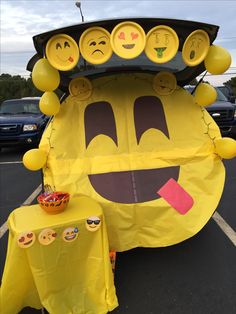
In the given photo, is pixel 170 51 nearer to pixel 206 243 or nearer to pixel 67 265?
pixel 67 265

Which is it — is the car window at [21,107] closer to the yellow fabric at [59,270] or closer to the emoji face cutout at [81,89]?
the emoji face cutout at [81,89]

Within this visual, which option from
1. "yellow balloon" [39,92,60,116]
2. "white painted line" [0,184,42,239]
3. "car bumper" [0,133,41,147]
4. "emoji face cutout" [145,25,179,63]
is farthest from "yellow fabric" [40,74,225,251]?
"car bumper" [0,133,41,147]

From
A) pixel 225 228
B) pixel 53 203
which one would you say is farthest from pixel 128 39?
pixel 225 228

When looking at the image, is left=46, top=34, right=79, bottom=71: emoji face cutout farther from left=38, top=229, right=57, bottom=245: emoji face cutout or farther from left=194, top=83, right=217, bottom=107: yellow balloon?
left=194, top=83, right=217, bottom=107: yellow balloon

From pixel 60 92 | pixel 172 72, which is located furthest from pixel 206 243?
pixel 60 92

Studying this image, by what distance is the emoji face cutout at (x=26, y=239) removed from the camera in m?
2.44

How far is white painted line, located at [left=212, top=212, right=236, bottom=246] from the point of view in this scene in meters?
3.99

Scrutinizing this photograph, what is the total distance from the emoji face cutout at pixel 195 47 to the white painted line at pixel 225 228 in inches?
83.9

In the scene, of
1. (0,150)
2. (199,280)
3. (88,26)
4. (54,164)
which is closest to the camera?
(88,26)

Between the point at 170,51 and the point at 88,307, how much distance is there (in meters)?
2.15

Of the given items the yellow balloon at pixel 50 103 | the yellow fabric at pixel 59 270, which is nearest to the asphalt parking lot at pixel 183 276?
the yellow fabric at pixel 59 270

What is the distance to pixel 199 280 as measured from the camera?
3.15 metres

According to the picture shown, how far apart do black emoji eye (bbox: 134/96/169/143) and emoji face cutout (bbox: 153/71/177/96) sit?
0.35 feet

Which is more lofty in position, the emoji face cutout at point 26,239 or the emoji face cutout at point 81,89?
the emoji face cutout at point 81,89
